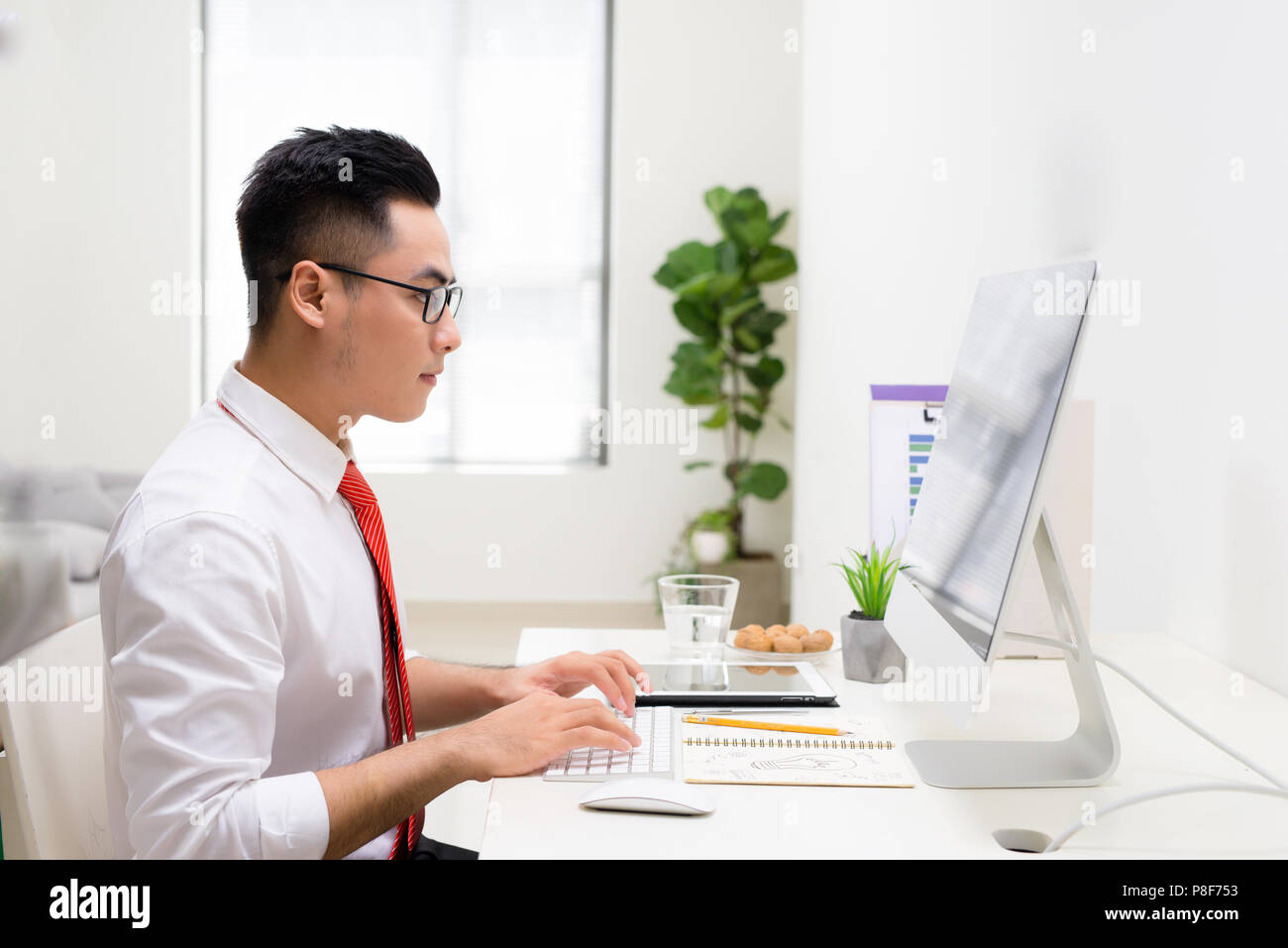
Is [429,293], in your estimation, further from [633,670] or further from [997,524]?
[997,524]

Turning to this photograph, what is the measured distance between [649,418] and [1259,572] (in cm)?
371

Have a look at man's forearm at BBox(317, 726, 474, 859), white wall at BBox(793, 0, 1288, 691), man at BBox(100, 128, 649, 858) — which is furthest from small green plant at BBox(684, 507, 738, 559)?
man's forearm at BBox(317, 726, 474, 859)

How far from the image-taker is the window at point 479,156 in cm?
496

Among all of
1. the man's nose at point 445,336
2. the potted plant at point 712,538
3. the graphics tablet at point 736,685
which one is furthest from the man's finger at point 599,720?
the potted plant at point 712,538

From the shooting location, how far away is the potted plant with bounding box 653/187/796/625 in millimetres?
4566

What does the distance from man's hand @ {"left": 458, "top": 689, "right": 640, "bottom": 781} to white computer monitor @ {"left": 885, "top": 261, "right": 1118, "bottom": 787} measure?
0.32 meters

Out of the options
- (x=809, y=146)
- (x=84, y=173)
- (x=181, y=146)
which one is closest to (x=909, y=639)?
(x=809, y=146)

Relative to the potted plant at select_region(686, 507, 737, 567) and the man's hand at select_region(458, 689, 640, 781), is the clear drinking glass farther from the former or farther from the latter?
the potted plant at select_region(686, 507, 737, 567)

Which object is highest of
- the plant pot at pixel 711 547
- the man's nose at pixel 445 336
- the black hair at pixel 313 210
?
the black hair at pixel 313 210

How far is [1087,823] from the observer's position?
88 cm

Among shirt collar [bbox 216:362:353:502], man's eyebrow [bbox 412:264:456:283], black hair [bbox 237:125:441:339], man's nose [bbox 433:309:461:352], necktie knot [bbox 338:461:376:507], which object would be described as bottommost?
necktie knot [bbox 338:461:376:507]

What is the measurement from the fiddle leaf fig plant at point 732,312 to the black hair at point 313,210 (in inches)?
133

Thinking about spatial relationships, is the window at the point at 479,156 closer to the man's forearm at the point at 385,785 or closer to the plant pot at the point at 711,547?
the plant pot at the point at 711,547
